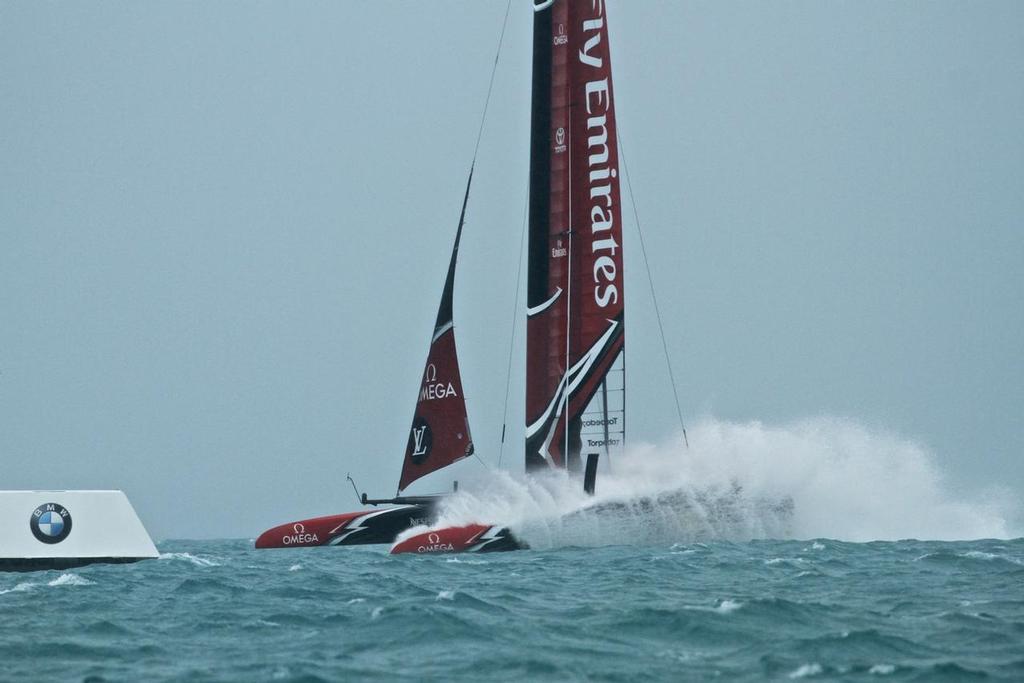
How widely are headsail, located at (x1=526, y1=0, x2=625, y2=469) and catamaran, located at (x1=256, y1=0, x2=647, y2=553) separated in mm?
25

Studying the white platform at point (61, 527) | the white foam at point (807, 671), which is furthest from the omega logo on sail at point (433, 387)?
the white foam at point (807, 671)

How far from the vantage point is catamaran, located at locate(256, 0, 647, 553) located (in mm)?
32125

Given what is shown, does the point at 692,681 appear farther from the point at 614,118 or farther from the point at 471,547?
the point at 614,118

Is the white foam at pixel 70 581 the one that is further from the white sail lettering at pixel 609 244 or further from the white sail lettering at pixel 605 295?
the white sail lettering at pixel 609 244

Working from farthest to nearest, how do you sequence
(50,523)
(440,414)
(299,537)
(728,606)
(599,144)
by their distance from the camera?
1. (599,144)
2. (440,414)
3. (299,537)
4. (50,523)
5. (728,606)

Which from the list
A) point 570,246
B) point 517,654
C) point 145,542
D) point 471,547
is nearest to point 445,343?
point 570,246

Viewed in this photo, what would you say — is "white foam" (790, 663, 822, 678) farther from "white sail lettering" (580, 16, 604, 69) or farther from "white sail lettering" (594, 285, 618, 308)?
"white sail lettering" (580, 16, 604, 69)

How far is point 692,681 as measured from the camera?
38.5 ft

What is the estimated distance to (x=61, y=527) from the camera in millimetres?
22734

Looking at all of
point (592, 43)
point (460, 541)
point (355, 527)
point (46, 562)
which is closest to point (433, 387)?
point (355, 527)

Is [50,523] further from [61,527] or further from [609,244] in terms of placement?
[609,244]

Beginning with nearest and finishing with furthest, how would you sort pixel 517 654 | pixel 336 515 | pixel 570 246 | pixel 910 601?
pixel 517 654, pixel 910 601, pixel 336 515, pixel 570 246

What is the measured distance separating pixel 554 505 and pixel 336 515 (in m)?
5.18

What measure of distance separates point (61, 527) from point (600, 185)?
15.7 metres
